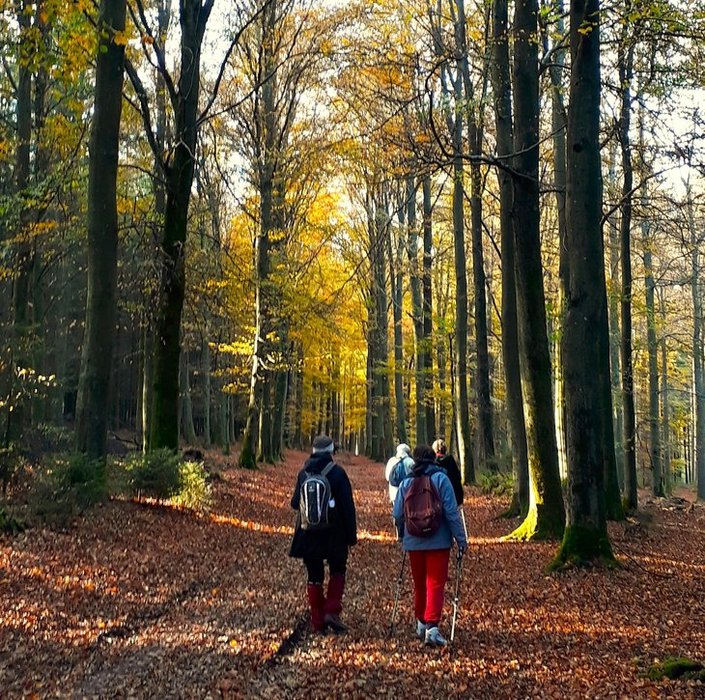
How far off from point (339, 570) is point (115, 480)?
254 inches

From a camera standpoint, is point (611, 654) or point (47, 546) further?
point (47, 546)

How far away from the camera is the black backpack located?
6.52m

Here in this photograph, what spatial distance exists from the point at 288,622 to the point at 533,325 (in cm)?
632

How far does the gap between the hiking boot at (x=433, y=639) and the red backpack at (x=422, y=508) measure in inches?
33.0

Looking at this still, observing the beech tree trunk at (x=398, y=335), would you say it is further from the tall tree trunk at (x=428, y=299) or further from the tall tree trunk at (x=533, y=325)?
the tall tree trunk at (x=533, y=325)

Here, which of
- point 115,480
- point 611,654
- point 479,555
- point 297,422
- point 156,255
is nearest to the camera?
point 611,654

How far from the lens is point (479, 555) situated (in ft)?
34.9

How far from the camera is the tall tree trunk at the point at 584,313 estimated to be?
885 centimetres

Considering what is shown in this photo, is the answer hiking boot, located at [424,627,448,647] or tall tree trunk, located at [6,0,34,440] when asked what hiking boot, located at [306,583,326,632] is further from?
tall tree trunk, located at [6,0,34,440]

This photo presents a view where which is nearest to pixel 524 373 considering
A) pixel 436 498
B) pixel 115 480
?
pixel 436 498

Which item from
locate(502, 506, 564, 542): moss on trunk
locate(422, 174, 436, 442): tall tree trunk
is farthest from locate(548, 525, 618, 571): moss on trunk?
locate(422, 174, 436, 442): tall tree trunk

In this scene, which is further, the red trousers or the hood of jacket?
the hood of jacket

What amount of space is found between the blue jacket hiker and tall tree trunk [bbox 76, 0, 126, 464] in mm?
6795

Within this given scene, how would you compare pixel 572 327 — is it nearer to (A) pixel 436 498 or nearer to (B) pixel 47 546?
(A) pixel 436 498
